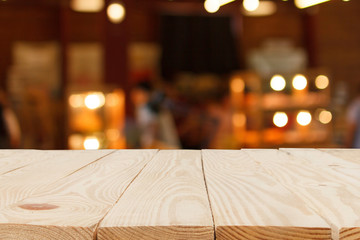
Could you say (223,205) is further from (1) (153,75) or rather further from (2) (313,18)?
(2) (313,18)

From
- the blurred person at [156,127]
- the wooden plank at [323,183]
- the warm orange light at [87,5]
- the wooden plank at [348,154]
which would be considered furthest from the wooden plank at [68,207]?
the warm orange light at [87,5]

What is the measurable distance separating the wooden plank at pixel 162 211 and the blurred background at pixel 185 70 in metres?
4.30

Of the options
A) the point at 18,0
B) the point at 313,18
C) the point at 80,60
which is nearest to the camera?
the point at 18,0

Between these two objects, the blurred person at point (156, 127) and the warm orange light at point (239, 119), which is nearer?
the blurred person at point (156, 127)

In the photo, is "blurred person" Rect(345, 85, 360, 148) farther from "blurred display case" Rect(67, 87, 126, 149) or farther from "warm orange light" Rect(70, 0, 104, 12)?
"warm orange light" Rect(70, 0, 104, 12)

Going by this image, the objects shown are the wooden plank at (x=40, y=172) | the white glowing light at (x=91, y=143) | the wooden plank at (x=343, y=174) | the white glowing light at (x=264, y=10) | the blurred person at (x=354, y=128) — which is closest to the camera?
the wooden plank at (x=343, y=174)

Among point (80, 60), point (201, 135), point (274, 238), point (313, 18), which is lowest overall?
point (201, 135)

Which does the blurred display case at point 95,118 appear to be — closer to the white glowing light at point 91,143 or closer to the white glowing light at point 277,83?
the white glowing light at point 91,143

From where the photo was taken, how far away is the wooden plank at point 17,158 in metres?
1.11

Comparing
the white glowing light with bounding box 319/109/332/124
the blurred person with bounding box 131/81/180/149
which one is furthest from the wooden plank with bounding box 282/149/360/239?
the white glowing light with bounding box 319/109/332/124

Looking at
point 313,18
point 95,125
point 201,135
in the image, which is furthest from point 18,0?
point 313,18

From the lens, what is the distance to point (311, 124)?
6.14 m

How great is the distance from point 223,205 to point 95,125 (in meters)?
6.06

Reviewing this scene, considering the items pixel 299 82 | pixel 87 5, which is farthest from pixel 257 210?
pixel 87 5
